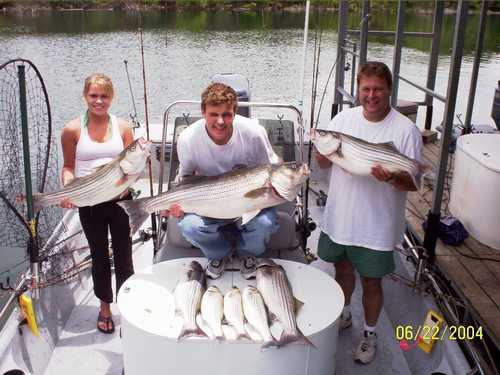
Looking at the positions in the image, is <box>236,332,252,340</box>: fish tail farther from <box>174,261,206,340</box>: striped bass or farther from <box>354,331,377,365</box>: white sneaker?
<box>354,331,377,365</box>: white sneaker

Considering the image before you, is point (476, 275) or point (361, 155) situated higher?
point (361, 155)

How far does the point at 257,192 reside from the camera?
2494mm

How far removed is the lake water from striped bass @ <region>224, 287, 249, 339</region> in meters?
6.78

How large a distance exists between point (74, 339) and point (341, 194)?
1.94 meters

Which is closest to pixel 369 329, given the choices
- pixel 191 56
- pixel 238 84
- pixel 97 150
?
pixel 97 150

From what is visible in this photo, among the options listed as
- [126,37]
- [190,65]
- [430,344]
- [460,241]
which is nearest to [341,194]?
[430,344]

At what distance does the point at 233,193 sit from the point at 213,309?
22.1 inches

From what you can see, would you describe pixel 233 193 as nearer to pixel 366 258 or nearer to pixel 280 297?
pixel 280 297

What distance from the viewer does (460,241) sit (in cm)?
361

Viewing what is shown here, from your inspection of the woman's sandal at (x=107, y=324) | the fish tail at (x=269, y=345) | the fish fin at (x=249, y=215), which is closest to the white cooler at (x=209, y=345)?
the fish tail at (x=269, y=345)

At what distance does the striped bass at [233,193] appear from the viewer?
2.47 meters

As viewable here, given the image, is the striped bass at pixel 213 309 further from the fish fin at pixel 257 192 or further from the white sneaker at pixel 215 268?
the fish fin at pixel 257 192

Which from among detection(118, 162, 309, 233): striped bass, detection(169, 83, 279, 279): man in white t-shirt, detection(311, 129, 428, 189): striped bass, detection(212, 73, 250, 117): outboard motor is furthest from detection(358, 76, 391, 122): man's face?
detection(212, 73, 250, 117): outboard motor
